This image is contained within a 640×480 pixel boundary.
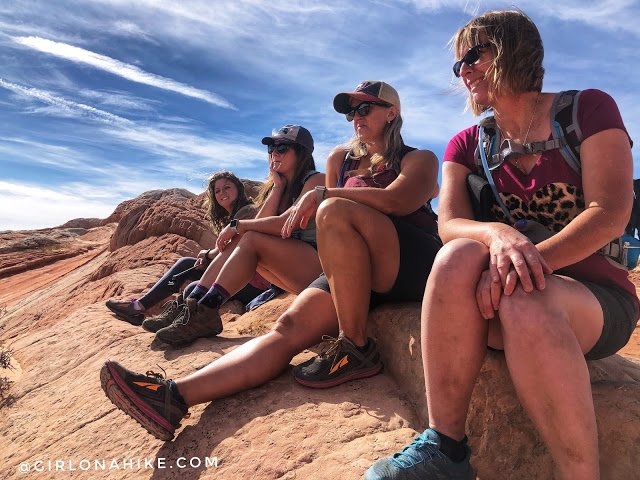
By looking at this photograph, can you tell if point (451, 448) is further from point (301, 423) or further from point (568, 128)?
point (568, 128)

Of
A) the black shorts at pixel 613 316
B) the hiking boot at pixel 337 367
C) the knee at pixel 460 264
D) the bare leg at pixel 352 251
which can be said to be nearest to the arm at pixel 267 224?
the bare leg at pixel 352 251

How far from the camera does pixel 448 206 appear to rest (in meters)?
2.09

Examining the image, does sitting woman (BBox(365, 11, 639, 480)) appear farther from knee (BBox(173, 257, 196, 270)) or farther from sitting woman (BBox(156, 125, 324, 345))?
knee (BBox(173, 257, 196, 270))

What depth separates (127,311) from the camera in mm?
4762

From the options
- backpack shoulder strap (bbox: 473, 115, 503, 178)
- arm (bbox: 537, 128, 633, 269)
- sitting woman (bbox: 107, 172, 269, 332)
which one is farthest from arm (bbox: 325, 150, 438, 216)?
sitting woman (bbox: 107, 172, 269, 332)

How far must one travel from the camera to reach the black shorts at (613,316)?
169cm

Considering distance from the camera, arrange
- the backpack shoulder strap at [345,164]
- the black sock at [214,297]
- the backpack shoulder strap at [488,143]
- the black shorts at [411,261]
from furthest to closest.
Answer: the black sock at [214,297], the backpack shoulder strap at [345,164], the black shorts at [411,261], the backpack shoulder strap at [488,143]

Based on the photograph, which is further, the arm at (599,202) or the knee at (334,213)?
the knee at (334,213)

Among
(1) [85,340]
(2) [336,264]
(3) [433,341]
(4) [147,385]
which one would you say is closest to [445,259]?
(3) [433,341]

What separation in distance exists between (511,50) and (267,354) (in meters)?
1.72

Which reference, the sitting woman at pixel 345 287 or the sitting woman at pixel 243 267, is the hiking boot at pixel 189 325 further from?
the sitting woman at pixel 345 287

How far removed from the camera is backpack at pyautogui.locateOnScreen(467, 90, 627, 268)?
1.84 m

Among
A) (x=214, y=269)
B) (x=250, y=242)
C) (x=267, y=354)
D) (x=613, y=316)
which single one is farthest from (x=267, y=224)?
(x=613, y=316)

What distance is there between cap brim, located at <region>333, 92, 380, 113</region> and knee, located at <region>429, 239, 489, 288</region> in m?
1.45
